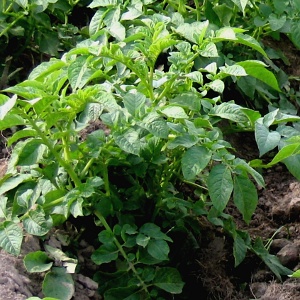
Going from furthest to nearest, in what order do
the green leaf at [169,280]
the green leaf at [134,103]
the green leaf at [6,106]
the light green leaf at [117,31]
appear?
the light green leaf at [117,31] < the green leaf at [169,280] < the green leaf at [134,103] < the green leaf at [6,106]

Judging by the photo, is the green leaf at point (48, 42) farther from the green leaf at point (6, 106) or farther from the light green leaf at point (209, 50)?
the green leaf at point (6, 106)

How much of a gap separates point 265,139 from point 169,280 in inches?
17.3

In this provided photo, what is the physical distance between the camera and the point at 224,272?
207 cm

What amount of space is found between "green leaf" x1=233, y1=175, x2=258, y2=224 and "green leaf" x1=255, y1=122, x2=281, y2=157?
0.28 ft

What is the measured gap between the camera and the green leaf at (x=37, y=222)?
176 centimetres

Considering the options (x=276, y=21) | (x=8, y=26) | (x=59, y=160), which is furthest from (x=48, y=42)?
(x=59, y=160)

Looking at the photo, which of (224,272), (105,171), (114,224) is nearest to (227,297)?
(224,272)

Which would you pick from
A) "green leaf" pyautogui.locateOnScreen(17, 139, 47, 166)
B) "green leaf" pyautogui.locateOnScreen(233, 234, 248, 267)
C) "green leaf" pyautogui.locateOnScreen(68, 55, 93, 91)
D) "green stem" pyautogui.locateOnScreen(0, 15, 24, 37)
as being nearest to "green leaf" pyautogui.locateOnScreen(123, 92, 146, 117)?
"green leaf" pyautogui.locateOnScreen(68, 55, 93, 91)

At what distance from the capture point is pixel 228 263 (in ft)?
6.89

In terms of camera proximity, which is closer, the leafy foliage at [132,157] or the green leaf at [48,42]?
the leafy foliage at [132,157]

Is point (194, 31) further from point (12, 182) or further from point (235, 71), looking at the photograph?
point (12, 182)

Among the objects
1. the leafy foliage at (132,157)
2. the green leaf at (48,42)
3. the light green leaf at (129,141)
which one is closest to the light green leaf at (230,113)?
the leafy foliage at (132,157)

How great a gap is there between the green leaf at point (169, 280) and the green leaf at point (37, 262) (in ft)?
0.91

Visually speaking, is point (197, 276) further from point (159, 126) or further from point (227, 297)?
point (159, 126)
